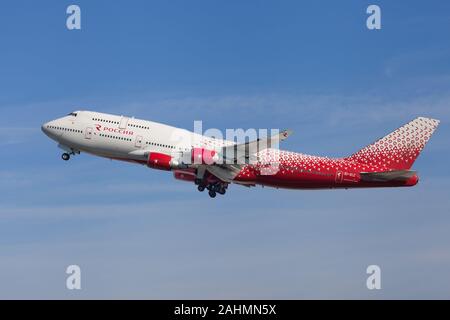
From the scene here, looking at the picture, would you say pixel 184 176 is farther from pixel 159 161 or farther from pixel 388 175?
pixel 388 175

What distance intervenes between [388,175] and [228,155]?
17.9m

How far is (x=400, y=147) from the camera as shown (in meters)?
102

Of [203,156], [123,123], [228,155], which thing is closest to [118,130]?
[123,123]

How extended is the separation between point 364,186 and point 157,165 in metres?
23.8

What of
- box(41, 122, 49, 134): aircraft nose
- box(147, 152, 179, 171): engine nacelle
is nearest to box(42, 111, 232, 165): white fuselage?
box(147, 152, 179, 171): engine nacelle

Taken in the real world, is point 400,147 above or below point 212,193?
above

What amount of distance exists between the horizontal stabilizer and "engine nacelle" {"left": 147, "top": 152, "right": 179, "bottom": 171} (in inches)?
853

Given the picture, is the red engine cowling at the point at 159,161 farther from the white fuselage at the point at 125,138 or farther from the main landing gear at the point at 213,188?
the main landing gear at the point at 213,188

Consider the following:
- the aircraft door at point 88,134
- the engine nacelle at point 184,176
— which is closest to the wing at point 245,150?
the engine nacelle at point 184,176

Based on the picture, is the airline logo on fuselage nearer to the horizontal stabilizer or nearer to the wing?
the wing

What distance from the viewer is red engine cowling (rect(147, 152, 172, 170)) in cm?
9519

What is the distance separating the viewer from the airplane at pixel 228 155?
9588 cm

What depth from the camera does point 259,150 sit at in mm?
94688

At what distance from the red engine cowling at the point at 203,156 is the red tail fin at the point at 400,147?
56.0 ft
